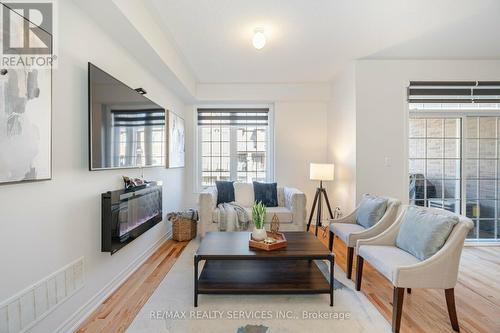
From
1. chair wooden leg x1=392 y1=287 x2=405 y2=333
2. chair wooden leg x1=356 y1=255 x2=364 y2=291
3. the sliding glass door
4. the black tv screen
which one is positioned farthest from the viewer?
the sliding glass door

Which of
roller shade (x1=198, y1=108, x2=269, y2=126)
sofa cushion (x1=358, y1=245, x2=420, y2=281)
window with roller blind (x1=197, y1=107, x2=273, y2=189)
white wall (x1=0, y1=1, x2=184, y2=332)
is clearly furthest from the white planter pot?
roller shade (x1=198, y1=108, x2=269, y2=126)

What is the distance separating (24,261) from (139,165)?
1.44 m

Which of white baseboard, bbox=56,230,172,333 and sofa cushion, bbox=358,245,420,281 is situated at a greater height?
sofa cushion, bbox=358,245,420,281

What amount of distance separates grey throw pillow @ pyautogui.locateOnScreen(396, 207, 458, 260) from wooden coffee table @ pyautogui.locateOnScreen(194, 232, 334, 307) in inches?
24.7

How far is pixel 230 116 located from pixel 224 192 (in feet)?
5.50

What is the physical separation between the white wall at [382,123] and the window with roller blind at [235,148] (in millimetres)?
1926

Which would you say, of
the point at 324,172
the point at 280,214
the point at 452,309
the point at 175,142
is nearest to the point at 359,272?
the point at 452,309

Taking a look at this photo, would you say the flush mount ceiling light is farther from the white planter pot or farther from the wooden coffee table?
the wooden coffee table

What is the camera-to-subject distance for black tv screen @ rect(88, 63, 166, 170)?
6.51ft

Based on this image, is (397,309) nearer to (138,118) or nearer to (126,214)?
(126,214)

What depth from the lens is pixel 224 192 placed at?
4191mm

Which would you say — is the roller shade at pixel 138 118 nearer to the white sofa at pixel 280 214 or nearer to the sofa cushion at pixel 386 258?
the white sofa at pixel 280 214

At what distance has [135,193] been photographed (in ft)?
8.55

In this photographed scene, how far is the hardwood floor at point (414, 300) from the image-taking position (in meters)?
1.90
